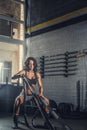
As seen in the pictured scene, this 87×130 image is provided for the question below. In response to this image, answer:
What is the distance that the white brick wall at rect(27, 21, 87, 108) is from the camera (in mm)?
7477

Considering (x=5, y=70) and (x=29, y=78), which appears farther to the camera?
(x=5, y=70)

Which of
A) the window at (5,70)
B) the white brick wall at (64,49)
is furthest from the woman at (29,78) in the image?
the window at (5,70)

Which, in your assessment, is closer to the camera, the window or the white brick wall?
the white brick wall

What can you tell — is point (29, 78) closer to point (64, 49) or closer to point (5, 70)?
point (64, 49)

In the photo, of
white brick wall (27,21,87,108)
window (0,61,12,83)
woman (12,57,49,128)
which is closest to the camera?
woman (12,57,49,128)

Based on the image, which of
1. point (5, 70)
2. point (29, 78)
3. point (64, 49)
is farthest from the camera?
point (5, 70)

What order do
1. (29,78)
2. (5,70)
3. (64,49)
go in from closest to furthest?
(29,78) → (64,49) → (5,70)

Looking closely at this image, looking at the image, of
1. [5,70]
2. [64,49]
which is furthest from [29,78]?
[5,70]

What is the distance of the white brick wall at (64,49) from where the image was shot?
7.48 meters

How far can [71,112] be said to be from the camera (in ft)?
23.9

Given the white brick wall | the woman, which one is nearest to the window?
the white brick wall

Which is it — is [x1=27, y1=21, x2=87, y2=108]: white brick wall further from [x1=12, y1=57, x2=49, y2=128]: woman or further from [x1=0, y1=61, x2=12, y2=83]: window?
[x1=0, y1=61, x2=12, y2=83]: window

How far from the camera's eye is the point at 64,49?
8.11 metres

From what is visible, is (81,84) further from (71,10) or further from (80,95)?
(71,10)
